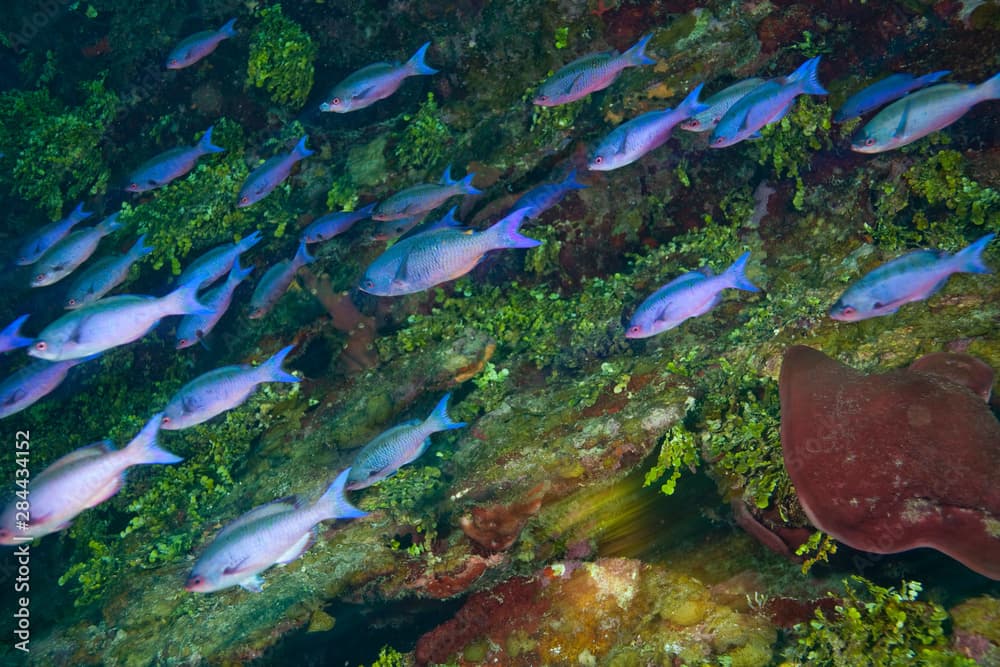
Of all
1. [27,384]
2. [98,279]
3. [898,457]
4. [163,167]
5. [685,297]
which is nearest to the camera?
[898,457]

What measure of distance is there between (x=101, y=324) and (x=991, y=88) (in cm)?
673

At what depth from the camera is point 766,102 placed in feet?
13.6

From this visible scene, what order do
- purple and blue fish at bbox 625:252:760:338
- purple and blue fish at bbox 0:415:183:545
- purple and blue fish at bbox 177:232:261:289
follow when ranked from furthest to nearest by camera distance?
purple and blue fish at bbox 177:232:261:289 < purple and blue fish at bbox 625:252:760:338 < purple and blue fish at bbox 0:415:183:545

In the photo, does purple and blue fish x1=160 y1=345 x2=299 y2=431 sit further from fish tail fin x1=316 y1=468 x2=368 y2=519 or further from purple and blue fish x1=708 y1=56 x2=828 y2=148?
purple and blue fish x1=708 y1=56 x2=828 y2=148

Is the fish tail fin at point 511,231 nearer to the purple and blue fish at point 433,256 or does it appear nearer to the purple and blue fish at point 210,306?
the purple and blue fish at point 433,256

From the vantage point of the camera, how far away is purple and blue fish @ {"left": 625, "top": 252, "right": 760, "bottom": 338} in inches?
153

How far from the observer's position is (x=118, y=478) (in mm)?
3865

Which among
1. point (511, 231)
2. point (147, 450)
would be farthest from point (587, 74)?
point (147, 450)

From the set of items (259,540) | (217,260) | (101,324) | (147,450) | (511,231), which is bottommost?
(259,540)

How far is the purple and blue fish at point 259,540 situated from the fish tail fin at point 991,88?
5.00m

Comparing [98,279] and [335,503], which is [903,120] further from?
[98,279]

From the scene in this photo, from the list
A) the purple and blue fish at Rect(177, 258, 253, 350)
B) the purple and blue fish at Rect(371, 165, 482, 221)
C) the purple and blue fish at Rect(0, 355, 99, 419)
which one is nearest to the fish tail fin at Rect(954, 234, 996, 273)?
the purple and blue fish at Rect(371, 165, 482, 221)

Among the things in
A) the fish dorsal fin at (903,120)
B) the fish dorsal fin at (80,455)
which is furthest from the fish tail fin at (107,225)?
the fish dorsal fin at (903,120)
